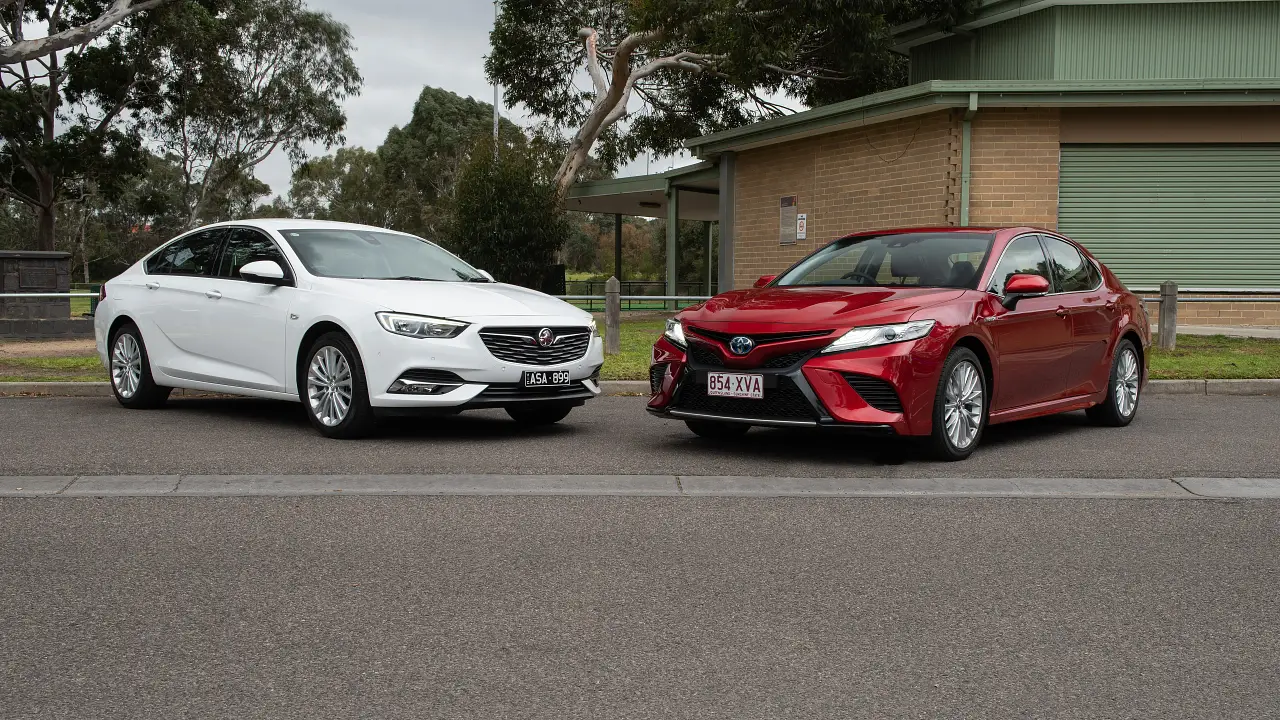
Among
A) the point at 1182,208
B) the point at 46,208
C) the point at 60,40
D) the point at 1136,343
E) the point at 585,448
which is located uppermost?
the point at 60,40

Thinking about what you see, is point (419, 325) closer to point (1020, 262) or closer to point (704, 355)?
point (704, 355)

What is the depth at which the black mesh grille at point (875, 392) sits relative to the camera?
726 cm

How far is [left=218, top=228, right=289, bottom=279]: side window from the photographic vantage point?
9.50m

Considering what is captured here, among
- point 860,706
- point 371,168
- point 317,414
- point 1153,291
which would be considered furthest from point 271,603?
point 371,168

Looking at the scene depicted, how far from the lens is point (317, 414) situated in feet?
28.4

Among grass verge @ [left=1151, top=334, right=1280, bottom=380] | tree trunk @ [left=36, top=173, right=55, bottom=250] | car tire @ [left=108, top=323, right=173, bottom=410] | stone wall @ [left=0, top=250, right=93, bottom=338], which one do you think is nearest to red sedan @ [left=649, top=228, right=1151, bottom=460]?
grass verge @ [left=1151, top=334, right=1280, bottom=380]

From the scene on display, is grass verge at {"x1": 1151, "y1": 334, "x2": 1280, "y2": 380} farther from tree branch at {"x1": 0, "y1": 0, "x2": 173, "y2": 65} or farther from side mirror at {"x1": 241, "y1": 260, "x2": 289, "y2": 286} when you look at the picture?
tree branch at {"x1": 0, "y1": 0, "x2": 173, "y2": 65}

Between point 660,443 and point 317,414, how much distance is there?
2424mm

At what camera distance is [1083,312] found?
909 centimetres

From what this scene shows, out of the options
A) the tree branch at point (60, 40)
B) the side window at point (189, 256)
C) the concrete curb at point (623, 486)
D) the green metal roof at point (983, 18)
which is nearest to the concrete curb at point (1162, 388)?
the side window at point (189, 256)

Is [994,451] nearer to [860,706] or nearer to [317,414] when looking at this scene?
[317,414]

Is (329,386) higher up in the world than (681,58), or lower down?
lower down

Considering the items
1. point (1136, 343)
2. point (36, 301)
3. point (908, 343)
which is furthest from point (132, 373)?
point (36, 301)

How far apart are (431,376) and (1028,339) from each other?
13.4ft
